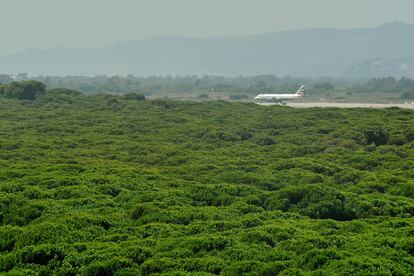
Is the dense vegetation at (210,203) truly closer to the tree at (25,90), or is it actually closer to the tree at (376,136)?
the tree at (376,136)

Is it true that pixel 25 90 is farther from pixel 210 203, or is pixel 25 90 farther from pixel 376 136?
pixel 210 203

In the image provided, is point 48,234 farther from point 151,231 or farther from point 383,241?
point 383,241

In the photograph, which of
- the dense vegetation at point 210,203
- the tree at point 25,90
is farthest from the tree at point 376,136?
the tree at point 25,90

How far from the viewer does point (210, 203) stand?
25781 mm

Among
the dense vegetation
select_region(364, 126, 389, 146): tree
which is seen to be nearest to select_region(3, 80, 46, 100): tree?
the dense vegetation

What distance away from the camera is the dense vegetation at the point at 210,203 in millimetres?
17375

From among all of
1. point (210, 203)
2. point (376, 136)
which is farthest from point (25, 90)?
point (210, 203)

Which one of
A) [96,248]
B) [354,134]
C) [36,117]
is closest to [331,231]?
[96,248]

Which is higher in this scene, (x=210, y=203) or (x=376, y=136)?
(x=376, y=136)

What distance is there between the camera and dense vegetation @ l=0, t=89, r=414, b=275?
17.4 meters

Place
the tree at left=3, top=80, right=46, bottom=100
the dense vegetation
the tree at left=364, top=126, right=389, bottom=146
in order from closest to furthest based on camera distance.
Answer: the dense vegetation
the tree at left=364, top=126, right=389, bottom=146
the tree at left=3, top=80, right=46, bottom=100

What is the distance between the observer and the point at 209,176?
32562mm

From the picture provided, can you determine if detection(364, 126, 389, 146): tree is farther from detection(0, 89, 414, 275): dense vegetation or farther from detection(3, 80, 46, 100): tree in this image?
detection(3, 80, 46, 100): tree

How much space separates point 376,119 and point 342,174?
25575 mm
